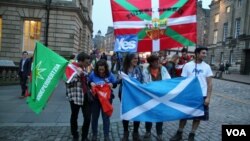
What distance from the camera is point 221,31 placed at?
199 feet

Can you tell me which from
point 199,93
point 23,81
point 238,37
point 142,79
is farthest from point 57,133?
point 238,37

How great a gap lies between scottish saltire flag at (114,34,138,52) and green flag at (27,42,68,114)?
1088 mm

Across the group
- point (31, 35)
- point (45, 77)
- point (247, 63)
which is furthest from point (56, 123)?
point (247, 63)

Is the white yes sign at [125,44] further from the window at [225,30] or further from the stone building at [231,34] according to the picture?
the window at [225,30]

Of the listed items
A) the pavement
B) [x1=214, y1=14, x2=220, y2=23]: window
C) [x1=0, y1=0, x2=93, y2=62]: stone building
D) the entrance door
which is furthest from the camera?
[x1=214, y1=14, x2=220, y2=23]: window

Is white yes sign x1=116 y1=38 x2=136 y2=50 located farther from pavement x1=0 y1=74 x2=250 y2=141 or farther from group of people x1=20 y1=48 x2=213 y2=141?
pavement x1=0 y1=74 x2=250 y2=141

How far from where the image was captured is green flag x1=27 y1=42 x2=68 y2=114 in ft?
21.0

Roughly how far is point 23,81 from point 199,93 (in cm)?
822

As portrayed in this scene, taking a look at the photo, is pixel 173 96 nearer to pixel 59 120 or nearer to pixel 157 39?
pixel 157 39

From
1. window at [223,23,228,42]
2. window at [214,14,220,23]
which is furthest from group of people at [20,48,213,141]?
window at [214,14,220,23]

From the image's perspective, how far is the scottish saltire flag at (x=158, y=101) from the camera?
626 cm

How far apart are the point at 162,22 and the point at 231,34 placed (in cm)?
5257

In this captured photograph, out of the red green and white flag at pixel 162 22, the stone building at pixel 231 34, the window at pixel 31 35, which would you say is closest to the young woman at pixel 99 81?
the red green and white flag at pixel 162 22

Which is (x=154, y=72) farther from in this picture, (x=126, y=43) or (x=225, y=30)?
(x=225, y=30)
